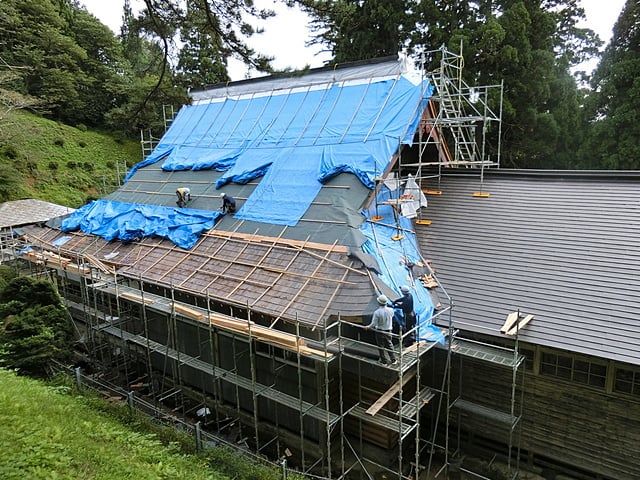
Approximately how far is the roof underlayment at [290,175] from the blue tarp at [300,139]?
1.7 inches

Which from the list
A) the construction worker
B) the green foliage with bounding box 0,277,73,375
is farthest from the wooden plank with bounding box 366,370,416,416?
the construction worker

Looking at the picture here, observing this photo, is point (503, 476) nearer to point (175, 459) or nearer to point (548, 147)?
point (175, 459)

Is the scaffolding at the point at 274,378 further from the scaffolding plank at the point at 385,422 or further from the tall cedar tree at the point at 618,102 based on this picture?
the tall cedar tree at the point at 618,102

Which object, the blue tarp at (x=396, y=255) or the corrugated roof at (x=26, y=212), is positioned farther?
the corrugated roof at (x=26, y=212)

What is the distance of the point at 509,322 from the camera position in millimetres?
9453

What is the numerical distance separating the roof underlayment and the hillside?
327 inches

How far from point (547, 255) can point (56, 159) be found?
110 feet

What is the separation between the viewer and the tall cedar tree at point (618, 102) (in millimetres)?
22672

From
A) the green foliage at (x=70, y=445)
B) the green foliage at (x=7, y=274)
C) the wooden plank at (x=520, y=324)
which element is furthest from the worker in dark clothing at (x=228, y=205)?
the wooden plank at (x=520, y=324)

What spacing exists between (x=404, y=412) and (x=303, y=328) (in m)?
2.82

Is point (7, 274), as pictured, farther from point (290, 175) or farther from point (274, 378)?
point (274, 378)

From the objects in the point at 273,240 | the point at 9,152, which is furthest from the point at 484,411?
the point at 9,152

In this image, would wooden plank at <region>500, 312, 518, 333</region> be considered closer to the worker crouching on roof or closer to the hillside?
the worker crouching on roof

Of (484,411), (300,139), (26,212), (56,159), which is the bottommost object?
(484,411)
